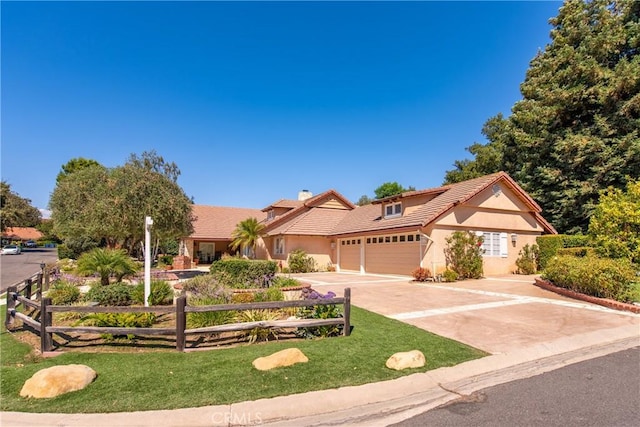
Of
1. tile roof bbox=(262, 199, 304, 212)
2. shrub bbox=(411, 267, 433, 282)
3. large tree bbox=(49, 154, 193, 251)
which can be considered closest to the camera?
large tree bbox=(49, 154, 193, 251)

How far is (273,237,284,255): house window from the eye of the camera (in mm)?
28828

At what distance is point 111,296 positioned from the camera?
10438 mm

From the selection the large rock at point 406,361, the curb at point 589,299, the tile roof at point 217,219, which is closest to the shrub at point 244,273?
the large rock at point 406,361

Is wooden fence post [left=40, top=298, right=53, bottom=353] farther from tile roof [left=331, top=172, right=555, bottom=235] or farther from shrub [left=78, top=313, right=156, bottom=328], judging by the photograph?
tile roof [left=331, top=172, right=555, bottom=235]

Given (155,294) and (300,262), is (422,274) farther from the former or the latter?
(155,294)

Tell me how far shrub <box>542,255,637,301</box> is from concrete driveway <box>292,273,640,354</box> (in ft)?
2.11

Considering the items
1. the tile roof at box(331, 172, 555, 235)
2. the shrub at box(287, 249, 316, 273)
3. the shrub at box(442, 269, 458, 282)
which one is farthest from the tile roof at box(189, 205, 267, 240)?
the shrub at box(442, 269, 458, 282)

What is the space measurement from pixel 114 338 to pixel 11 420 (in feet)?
10.6

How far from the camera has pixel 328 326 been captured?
805cm

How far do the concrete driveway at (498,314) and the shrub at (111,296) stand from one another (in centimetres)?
690

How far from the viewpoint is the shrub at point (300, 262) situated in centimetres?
2664

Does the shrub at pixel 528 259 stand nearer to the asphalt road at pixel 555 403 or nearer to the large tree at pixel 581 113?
the large tree at pixel 581 113

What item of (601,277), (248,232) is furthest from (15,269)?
(601,277)

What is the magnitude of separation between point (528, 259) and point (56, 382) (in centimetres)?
2285
